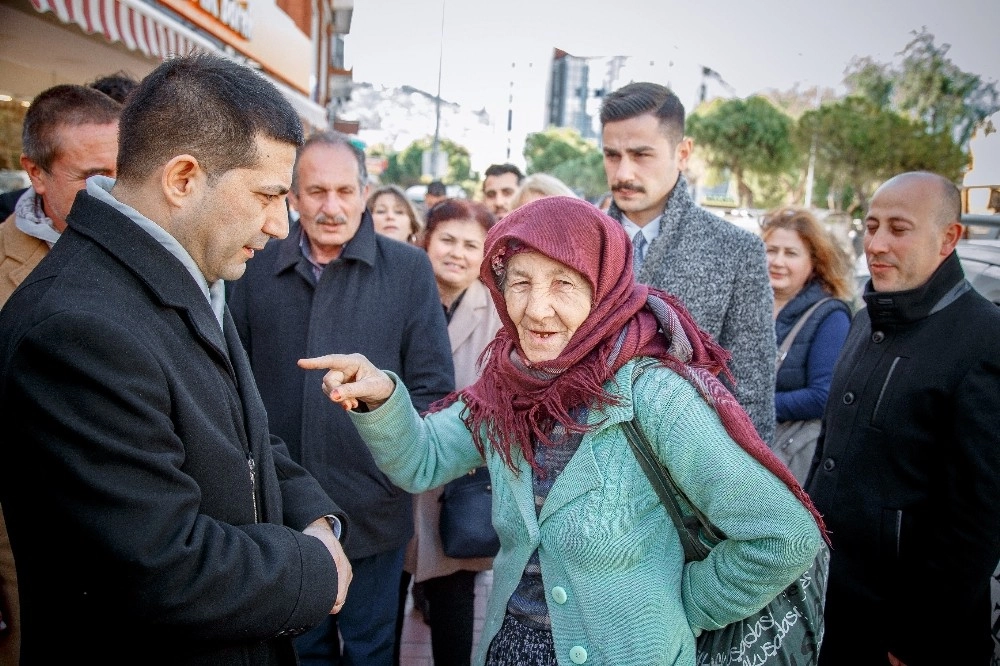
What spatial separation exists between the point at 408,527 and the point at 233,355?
1.45 metres

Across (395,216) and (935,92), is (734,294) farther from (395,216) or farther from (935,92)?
(935,92)

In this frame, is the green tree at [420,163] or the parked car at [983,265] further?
the green tree at [420,163]

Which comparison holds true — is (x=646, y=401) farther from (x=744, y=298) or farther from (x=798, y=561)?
(x=744, y=298)

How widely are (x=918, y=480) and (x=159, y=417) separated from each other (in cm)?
230

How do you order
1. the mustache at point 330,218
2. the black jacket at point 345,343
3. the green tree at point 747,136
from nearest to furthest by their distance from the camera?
the black jacket at point 345,343 → the mustache at point 330,218 → the green tree at point 747,136

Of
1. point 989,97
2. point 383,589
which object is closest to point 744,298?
point 383,589

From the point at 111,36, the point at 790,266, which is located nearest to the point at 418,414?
the point at 790,266

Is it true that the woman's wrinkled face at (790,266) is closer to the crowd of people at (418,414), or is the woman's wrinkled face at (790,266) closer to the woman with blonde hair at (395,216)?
the crowd of people at (418,414)

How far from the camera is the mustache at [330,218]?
9.55 ft

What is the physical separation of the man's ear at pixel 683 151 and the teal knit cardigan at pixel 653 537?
153 centimetres

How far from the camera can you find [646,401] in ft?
5.48

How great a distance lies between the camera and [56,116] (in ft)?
8.14

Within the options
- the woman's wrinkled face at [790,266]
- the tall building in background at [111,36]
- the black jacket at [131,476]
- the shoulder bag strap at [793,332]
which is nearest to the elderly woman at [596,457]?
the black jacket at [131,476]

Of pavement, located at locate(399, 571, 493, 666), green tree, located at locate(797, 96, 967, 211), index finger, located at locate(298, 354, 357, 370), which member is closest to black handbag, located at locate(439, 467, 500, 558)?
pavement, located at locate(399, 571, 493, 666)
